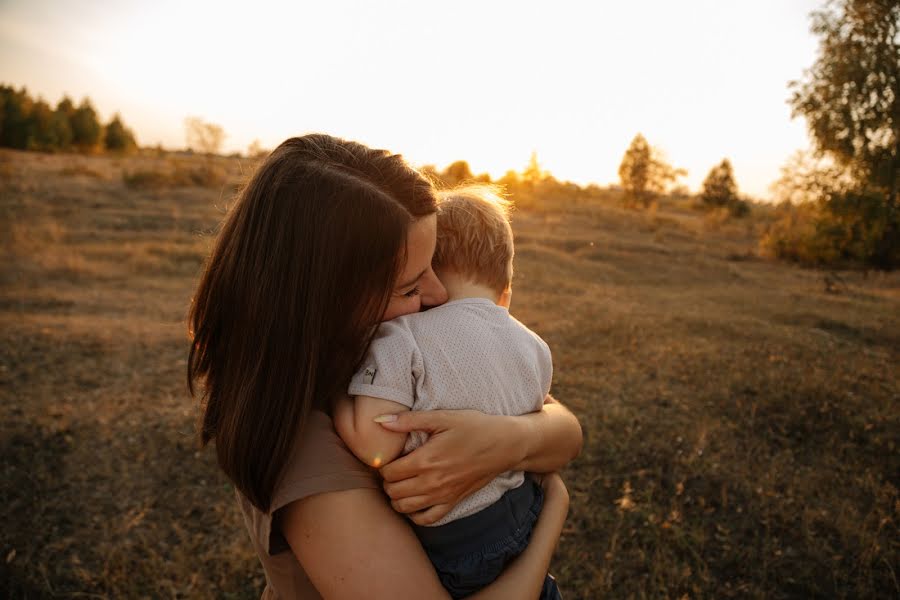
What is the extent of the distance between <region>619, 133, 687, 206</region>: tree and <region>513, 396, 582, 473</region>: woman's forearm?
3615 cm

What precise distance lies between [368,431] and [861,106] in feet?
32.6

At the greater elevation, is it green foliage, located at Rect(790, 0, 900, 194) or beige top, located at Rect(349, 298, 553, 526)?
green foliage, located at Rect(790, 0, 900, 194)

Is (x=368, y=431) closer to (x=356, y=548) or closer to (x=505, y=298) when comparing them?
(x=356, y=548)

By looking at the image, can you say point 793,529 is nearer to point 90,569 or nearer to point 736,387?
point 736,387

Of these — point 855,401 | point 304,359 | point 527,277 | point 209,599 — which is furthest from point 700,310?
point 304,359

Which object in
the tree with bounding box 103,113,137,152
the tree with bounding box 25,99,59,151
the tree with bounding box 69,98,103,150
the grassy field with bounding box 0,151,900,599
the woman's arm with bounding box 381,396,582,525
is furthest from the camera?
the tree with bounding box 103,113,137,152

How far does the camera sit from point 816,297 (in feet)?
32.7

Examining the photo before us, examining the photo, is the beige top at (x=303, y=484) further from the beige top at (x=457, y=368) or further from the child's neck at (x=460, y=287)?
the child's neck at (x=460, y=287)

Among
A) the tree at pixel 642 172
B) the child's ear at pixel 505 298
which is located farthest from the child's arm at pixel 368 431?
the tree at pixel 642 172

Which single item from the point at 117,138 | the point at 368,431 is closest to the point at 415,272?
the point at 368,431

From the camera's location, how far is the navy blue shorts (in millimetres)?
1187

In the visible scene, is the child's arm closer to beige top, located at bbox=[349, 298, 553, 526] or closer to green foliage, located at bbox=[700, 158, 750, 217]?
beige top, located at bbox=[349, 298, 553, 526]

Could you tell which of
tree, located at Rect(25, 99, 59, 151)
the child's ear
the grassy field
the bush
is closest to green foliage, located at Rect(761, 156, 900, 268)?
the bush

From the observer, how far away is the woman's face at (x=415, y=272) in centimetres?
123
